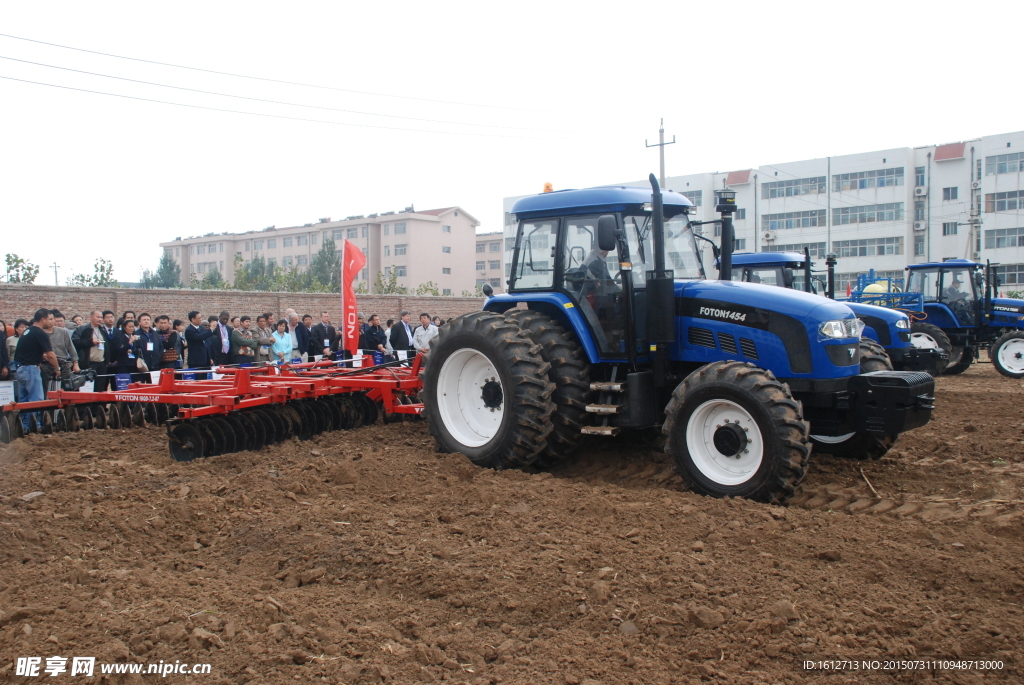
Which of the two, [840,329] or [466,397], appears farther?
[466,397]

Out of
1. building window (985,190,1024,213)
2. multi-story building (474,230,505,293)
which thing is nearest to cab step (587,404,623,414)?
building window (985,190,1024,213)

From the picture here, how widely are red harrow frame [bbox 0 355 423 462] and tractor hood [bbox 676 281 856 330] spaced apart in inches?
134

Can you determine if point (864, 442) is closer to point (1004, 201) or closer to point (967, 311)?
point (967, 311)

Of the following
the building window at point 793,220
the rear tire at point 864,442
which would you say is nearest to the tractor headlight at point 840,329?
the rear tire at point 864,442

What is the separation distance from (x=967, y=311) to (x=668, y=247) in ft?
40.9

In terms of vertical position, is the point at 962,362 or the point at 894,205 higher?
the point at 894,205

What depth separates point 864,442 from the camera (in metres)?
7.04

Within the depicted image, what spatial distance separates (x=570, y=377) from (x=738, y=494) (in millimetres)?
1751

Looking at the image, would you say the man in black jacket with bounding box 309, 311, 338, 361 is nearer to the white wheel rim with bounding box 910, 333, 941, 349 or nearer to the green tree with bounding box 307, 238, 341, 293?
the white wheel rim with bounding box 910, 333, 941, 349

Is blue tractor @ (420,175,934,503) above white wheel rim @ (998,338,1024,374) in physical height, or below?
above

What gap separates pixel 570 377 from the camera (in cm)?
685

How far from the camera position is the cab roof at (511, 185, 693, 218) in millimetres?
6938

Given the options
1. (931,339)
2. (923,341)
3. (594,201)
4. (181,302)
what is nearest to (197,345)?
(181,302)

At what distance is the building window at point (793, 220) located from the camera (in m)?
56.2
